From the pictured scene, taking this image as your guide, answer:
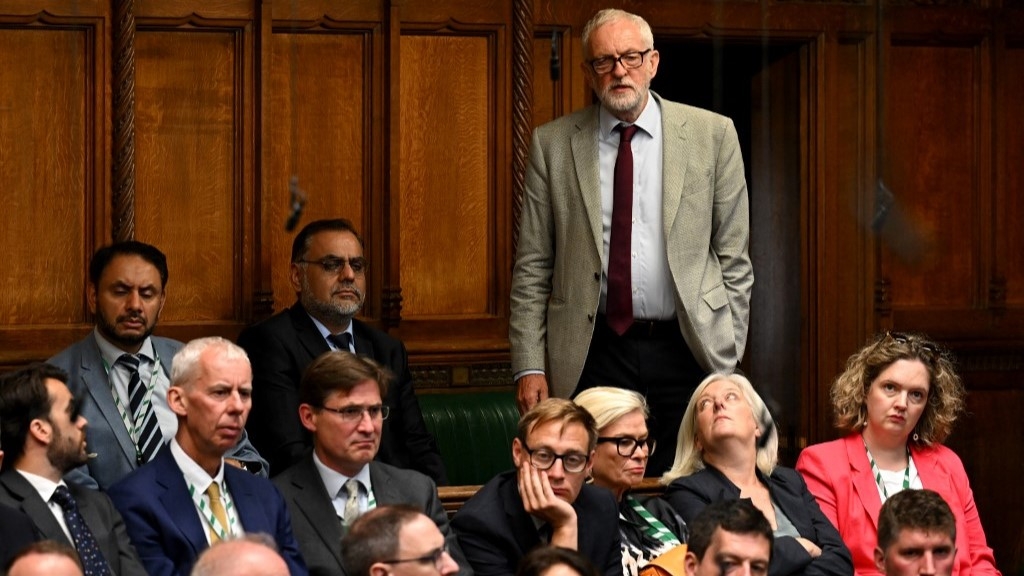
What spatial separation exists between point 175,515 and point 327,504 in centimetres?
35

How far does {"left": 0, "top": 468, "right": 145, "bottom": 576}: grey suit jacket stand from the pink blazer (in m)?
1.84

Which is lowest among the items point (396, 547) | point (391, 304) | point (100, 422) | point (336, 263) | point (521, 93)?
point (396, 547)

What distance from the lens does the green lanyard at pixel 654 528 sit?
4234 millimetres

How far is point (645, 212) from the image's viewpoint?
4.80 m

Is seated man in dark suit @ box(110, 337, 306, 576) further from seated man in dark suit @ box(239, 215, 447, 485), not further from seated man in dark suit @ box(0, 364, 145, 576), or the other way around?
seated man in dark suit @ box(239, 215, 447, 485)

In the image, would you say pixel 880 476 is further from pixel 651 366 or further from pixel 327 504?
pixel 327 504

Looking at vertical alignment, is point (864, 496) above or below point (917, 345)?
below

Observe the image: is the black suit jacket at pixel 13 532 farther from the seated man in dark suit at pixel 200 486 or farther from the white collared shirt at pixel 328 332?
the white collared shirt at pixel 328 332

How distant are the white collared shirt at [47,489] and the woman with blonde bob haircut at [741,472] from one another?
1.42 meters

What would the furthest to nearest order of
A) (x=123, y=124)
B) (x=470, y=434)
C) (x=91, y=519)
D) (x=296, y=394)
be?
1. (x=470, y=434)
2. (x=123, y=124)
3. (x=296, y=394)
4. (x=91, y=519)

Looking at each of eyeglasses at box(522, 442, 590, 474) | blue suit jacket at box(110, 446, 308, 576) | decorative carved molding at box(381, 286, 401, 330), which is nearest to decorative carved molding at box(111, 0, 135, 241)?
decorative carved molding at box(381, 286, 401, 330)

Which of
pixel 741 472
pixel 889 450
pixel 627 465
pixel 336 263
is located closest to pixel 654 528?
pixel 627 465

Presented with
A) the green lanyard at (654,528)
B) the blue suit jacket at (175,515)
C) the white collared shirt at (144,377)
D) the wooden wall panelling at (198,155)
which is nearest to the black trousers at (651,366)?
the green lanyard at (654,528)

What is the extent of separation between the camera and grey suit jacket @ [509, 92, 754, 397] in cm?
Result: 474
